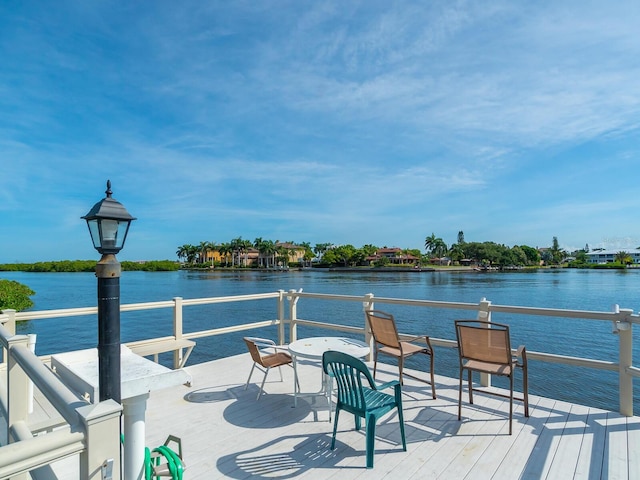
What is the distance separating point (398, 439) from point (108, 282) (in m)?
2.60

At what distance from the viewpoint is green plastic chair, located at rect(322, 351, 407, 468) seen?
2.62 metres

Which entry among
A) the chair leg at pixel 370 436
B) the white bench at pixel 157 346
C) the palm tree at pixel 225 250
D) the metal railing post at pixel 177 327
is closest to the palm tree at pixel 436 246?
the palm tree at pixel 225 250

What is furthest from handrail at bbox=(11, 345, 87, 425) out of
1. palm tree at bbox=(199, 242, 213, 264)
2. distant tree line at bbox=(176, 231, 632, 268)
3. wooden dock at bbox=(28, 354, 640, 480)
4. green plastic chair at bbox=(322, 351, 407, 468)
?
palm tree at bbox=(199, 242, 213, 264)

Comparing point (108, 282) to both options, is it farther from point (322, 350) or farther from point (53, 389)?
point (322, 350)

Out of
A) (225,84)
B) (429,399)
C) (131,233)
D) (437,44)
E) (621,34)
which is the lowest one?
(429,399)

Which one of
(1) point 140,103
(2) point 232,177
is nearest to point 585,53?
(1) point 140,103

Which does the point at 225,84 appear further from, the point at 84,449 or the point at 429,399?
the point at 84,449

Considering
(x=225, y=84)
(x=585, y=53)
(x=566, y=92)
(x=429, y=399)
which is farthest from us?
(x=225, y=84)

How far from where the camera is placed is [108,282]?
5.89ft

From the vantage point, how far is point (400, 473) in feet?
8.46

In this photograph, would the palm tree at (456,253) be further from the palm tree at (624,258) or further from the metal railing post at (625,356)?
the metal railing post at (625,356)

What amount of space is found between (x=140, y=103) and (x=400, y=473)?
18.7 metres

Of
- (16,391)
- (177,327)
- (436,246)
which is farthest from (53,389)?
(436,246)

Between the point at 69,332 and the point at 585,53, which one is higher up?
the point at 585,53
